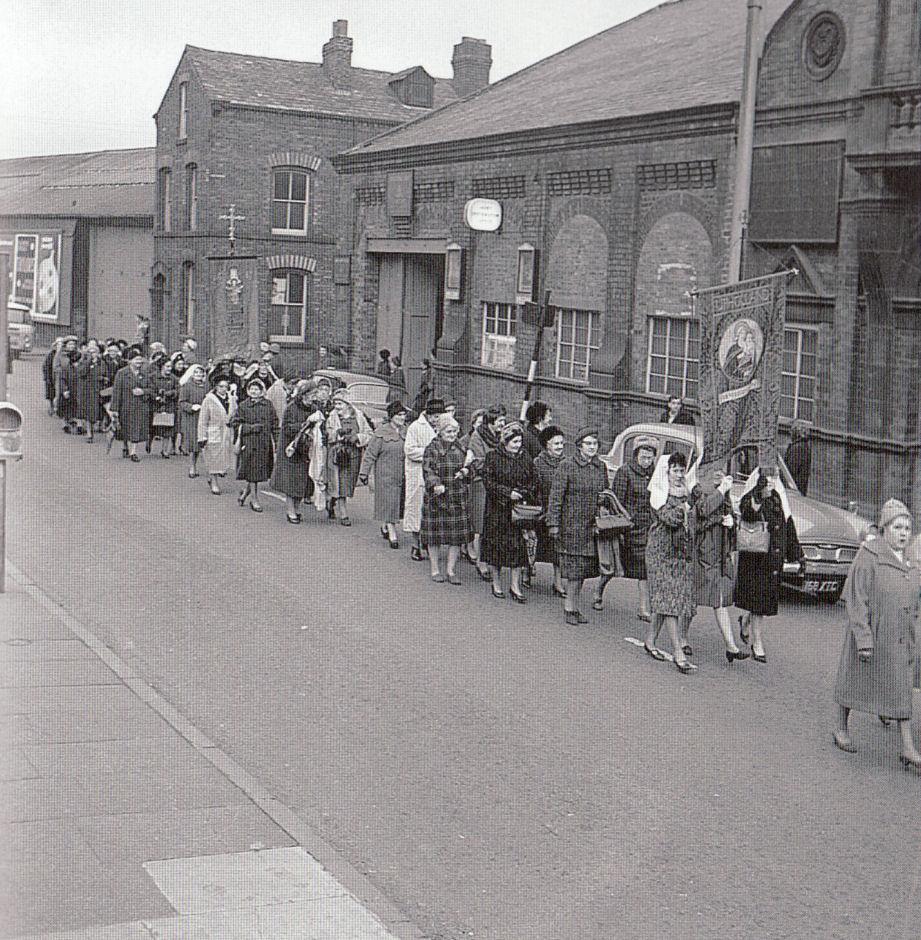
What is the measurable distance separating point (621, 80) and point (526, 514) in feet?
47.1

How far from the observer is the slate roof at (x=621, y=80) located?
22.1m

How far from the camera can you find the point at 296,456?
1733cm

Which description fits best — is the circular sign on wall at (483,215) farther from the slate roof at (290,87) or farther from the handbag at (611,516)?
the slate roof at (290,87)

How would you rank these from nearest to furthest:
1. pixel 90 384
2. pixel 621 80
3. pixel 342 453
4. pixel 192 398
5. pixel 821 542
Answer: pixel 821 542, pixel 342 453, pixel 192 398, pixel 90 384, pixel 621 80

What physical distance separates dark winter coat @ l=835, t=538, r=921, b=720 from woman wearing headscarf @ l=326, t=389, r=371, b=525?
29.3ft

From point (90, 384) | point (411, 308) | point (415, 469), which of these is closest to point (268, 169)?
point (411, 308)

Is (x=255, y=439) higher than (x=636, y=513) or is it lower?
higher

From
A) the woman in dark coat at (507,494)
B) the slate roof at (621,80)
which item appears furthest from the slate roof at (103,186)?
the woman in dark coat at (507,494)

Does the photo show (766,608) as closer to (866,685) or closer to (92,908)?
(866,685)

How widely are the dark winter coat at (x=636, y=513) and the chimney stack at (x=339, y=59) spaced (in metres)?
30.9

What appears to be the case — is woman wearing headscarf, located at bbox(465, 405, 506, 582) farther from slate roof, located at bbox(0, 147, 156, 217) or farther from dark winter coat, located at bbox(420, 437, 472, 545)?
slate roof, located at bbox(0, 147, 156, 217)

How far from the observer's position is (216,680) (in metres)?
10.0

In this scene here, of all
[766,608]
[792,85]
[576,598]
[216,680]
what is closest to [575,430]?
[792,85]

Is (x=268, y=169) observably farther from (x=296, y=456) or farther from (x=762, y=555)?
(x=762, y=555)
